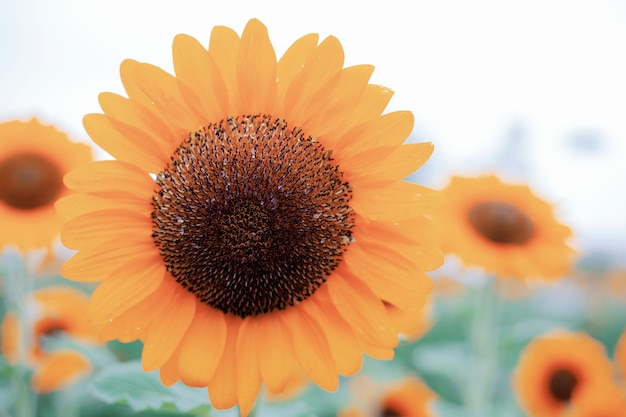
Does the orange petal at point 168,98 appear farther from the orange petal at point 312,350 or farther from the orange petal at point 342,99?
the orange petal at point 312,350

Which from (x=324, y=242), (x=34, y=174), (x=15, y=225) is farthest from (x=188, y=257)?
(x=34, y=174)

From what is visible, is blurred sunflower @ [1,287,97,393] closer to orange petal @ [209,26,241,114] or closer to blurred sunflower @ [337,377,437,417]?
blurred sunflower @ [337,377,437,417]

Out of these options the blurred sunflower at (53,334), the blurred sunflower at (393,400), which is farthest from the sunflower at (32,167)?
the blurred sunflower at (393,400)

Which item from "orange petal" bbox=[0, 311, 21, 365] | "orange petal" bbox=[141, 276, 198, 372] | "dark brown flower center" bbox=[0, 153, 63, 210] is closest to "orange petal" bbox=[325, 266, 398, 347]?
"orange petal" bbox=[141, 276, 198, 372]

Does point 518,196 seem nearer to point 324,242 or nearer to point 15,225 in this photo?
point 324,242

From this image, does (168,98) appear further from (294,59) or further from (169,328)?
(169,328)

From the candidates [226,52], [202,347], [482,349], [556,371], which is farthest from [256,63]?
[556,371]
